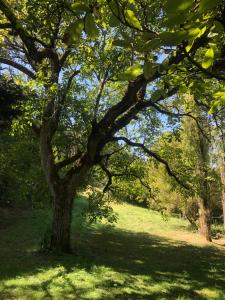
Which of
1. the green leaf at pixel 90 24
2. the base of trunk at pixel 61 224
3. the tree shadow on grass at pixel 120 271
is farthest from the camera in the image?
the base of trunk at pixel 61 224

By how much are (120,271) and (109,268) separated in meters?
0.44

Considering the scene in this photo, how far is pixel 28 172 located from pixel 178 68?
48.3 feet

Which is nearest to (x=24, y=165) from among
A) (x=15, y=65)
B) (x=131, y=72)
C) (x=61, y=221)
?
(x=61, y=221)

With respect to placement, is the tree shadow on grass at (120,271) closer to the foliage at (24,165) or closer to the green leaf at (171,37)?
the foliage at (24,165)

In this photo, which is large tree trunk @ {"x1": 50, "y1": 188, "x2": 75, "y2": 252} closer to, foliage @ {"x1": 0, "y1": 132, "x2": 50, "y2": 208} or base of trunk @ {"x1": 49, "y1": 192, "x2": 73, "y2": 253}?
base of trunk @ {"x1": 49, "y1": 192, "x2": 73, "y2": 253}

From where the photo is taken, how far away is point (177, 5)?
1.40 m

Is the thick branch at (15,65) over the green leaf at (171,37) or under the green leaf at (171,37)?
over

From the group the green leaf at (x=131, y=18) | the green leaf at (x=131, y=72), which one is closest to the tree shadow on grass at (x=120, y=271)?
the green leaf at (x=131, y=72)

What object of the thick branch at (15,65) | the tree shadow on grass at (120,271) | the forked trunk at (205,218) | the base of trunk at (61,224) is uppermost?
the thick branch at (15,65)

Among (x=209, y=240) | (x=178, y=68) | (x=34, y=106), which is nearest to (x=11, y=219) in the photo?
(x=209, y=240)

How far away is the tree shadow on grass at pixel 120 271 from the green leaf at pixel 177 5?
8590 millimetres

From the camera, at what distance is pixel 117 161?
17.6 meters

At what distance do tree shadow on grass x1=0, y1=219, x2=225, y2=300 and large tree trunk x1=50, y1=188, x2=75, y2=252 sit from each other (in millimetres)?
604

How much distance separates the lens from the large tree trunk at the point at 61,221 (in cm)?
1451
